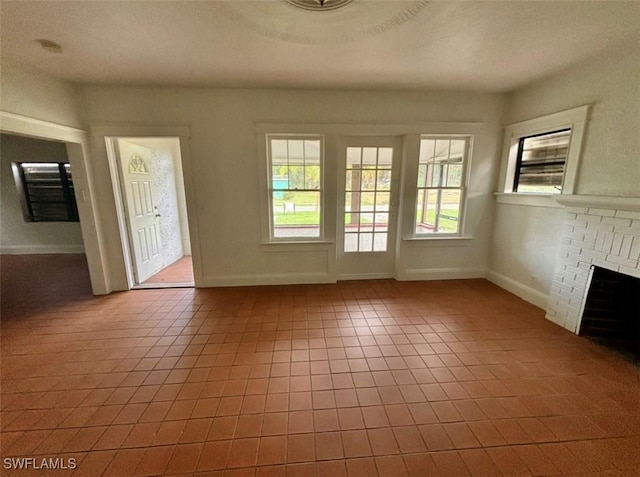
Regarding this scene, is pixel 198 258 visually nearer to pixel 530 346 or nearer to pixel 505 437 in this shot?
pixel 505 437

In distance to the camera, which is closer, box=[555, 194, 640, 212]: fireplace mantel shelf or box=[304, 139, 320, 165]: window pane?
box=[555, 194, 640, 212]: fireplace mantel shelf

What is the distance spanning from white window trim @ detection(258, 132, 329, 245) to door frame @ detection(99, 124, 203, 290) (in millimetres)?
903

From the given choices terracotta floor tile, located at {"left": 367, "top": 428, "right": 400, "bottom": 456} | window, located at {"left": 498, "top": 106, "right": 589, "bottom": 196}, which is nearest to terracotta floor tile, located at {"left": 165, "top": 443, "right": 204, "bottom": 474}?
terracotta floor tile, located at {"left": 367, "top": 428, "right": 400, "bottom": 456}

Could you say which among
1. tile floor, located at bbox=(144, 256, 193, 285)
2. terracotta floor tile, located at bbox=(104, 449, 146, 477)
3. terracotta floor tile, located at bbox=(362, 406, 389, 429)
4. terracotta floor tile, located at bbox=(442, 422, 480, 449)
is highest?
tile floor, located at bbox=(144, 256, 193, 285)

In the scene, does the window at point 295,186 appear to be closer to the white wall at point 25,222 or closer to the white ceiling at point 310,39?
the white ceiling at point 310,39

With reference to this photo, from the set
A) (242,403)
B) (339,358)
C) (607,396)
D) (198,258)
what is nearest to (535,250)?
(607,396)

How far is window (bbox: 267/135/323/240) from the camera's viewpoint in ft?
11.5

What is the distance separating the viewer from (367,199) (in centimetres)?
374

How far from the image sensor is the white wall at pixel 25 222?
4977 millimetres

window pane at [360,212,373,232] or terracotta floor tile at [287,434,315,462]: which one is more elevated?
window pane at [360,212,373,232]

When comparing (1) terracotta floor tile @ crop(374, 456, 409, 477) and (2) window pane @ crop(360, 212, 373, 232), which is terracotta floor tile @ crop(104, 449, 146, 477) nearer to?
(1) terracotta floor tile @ crop(374, 456, 409, 477)

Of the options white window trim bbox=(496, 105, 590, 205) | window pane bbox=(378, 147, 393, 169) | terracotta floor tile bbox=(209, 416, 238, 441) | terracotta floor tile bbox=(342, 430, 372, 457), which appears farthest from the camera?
window pane bbox=(378, 147, 393, 169)
